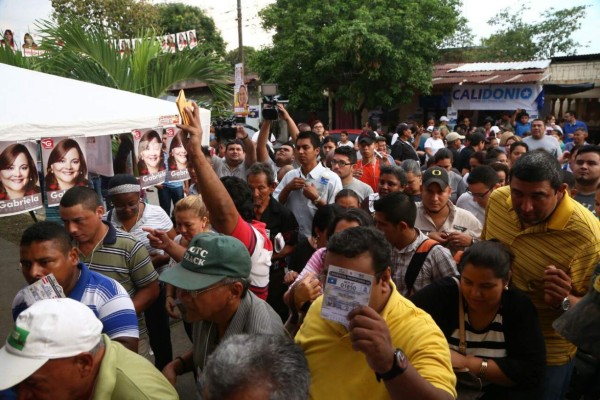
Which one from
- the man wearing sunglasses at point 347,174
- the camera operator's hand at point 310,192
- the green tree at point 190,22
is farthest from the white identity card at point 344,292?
the green tree at point 190,22

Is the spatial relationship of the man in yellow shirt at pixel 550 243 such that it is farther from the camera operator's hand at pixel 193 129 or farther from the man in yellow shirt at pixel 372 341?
the camera operator's hand at pixel 193 129

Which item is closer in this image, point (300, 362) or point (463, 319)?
point (300, 362)

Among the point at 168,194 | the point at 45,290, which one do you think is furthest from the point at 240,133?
the point at 45,290

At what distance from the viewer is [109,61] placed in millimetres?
7660

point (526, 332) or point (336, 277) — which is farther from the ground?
point (336, 277)

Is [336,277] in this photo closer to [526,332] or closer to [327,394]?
[327,394]

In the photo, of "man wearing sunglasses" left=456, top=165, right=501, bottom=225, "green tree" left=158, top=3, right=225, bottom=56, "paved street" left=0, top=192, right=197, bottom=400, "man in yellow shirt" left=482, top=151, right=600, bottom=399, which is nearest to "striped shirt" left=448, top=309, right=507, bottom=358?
"man in yellow shirt" left=482, top=151, right=600, bottom=399

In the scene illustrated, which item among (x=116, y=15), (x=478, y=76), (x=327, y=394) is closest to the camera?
(x=327, y=394)

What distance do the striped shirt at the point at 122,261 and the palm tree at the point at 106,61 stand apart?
5.41 meters

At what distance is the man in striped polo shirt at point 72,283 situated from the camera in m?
2.41

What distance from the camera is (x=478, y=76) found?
741 inches

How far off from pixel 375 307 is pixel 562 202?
1372 mm

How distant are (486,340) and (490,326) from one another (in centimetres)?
7

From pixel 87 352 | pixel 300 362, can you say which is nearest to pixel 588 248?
pixel 300 362
